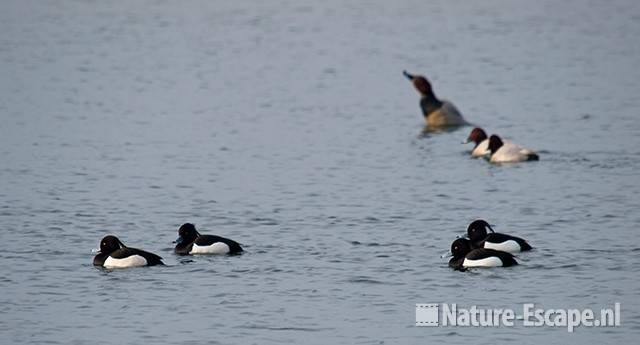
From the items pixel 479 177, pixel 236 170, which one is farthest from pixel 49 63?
pixel 479 177

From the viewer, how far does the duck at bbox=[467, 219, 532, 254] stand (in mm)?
18281

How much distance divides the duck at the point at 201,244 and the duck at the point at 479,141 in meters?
9.06

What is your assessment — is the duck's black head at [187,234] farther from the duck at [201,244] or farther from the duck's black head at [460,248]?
the duck's black head at [460,248]

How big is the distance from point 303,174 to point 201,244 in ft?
23.4

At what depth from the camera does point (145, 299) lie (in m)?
16.6

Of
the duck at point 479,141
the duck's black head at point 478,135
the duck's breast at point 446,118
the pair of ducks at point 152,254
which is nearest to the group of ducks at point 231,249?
the pair of ducks at point 152,254

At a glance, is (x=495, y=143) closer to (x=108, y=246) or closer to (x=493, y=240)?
(x=493, y=240)

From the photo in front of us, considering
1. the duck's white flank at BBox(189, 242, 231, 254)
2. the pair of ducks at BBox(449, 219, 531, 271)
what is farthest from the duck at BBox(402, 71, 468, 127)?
the duck's white flank at BBox(189, 242, 231, 254)

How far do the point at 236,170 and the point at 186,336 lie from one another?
1086cm

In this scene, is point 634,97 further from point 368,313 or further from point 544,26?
point 368,313

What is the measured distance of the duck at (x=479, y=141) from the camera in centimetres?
2684

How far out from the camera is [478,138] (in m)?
27.4

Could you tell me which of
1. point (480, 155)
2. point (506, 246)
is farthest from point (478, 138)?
point (506, 246)

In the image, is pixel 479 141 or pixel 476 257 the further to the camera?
pixel 479 141
